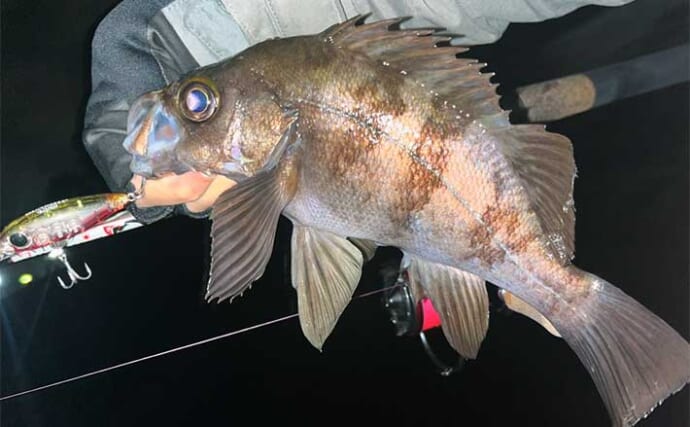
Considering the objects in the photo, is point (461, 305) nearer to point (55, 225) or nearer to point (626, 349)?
point (626, 349)

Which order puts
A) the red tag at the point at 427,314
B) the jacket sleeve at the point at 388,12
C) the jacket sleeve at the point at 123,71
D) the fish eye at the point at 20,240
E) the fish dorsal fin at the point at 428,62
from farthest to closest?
1. the red tag at the point at 427,314
2. the fish eye at the point at 20,240
3. the jacket sleeve at the point at 123,71
4. the jacket sleeve at the point at 388,12
5. the fish dorsal fin at the point at 428,62

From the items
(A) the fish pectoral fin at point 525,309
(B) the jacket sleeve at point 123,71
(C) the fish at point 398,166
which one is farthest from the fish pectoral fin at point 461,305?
(B) the jacket sleeve at point 123,71

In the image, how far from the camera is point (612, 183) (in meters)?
3.81

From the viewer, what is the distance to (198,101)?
37.1 inches

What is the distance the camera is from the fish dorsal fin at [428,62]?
94 cm

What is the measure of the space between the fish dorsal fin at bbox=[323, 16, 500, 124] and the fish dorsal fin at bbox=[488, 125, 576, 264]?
0.22 ft

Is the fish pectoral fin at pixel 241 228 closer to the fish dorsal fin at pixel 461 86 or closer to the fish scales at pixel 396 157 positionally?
the fish scales at pixel 396 157

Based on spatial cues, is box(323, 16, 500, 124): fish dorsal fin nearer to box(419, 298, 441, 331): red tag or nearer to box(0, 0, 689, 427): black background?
box(419, 298, 441, 331): red tag

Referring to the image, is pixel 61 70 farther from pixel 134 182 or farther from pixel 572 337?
pixel 572 337

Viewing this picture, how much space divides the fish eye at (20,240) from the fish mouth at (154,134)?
27.2 inches

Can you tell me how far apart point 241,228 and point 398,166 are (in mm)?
300

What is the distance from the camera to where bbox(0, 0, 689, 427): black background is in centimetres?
241

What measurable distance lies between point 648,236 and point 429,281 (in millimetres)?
3496

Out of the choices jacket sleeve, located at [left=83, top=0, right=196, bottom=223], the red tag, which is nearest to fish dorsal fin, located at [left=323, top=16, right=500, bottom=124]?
jacket sleeve, located at [left=83, top=0, right=196, bottom=223]
